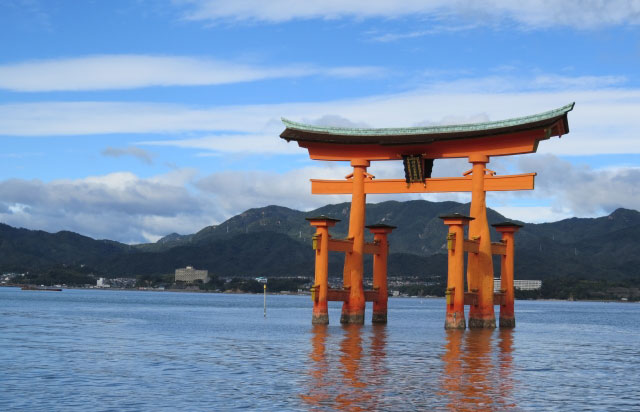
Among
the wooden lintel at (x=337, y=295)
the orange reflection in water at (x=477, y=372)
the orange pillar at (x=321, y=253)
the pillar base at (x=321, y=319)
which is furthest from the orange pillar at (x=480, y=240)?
the pillar base at (x=321, y=319)

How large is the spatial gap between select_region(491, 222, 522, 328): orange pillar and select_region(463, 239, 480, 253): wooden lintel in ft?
17.7

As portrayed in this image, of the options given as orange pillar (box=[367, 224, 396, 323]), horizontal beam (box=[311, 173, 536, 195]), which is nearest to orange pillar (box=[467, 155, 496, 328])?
horizontal beam (box=[311, 173, 536, 195])

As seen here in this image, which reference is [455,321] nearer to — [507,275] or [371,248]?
[507,275]

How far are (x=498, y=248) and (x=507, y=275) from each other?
217cm

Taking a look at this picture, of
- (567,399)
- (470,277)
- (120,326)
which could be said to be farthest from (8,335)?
(567,399)

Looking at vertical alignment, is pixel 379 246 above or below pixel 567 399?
above

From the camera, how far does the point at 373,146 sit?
1972 inches

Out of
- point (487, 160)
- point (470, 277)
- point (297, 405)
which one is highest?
point (487, 160)

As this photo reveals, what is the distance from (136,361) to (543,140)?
2623 centimetres

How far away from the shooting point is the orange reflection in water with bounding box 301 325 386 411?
21.6m

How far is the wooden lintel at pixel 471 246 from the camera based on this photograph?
4619 centimetres

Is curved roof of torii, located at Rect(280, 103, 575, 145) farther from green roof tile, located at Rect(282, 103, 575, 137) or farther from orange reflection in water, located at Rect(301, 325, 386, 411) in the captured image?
orange reflection in water, located at Rect(301, 325, 386, 411)

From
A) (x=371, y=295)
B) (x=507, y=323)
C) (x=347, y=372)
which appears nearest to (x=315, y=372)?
(x=347, y=372)

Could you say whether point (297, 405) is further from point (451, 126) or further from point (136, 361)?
point (451, 126)
